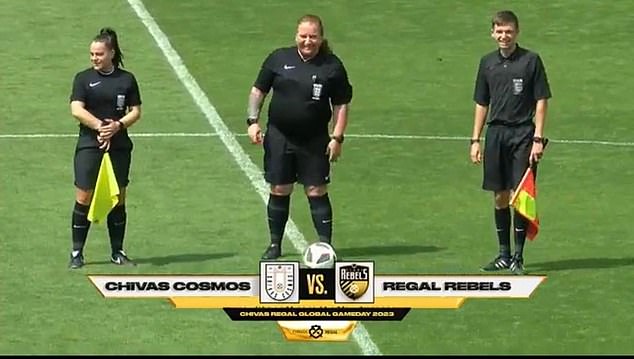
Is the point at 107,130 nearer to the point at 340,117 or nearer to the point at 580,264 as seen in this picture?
the point at 340,117

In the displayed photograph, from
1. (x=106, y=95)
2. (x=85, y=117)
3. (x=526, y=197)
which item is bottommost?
(x=526, y=197)

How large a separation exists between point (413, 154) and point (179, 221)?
446 cm

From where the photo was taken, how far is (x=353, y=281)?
15633 millimetres

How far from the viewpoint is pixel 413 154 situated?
76.4 ft

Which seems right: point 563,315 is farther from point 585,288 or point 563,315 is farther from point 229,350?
point 229,350

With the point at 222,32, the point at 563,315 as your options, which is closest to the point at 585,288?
the point at 563,315

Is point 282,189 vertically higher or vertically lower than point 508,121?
lower

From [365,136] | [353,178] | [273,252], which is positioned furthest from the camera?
[365,136]

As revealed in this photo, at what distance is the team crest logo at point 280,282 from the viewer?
1548 cm

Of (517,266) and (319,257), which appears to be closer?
(319,257)

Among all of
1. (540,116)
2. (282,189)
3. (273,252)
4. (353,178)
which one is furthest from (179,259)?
(353,178)

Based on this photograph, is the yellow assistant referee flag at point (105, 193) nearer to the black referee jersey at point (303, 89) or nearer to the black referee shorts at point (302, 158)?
the black referee shorts at point (302, 158)

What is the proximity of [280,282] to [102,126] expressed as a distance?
9.50 feet

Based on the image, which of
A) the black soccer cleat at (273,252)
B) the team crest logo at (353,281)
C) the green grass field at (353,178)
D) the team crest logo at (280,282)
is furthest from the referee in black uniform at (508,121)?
the team crest logo at (280,282)
